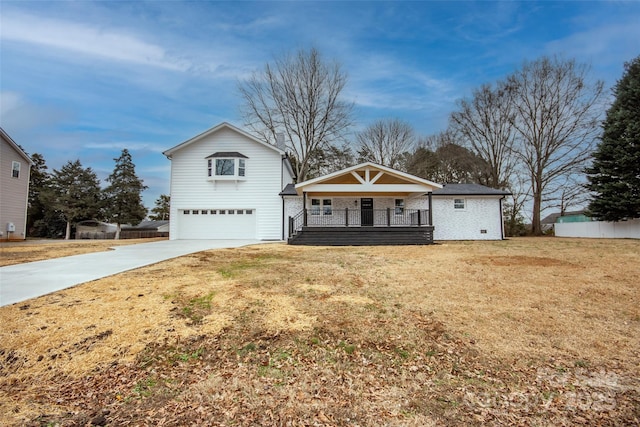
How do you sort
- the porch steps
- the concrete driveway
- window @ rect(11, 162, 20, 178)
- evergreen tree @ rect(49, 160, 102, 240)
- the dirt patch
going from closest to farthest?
the concrete driveway < the dirt patch < the porch steps < window @ rect(11, 162, 20, 178) < evergreen tree @ rect(49, 160, 102, 240)

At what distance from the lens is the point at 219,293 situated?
5.78 meters

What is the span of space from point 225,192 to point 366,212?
8761 millimetres

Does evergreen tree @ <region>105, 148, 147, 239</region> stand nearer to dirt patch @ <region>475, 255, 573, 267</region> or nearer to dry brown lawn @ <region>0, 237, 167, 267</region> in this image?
dry brown lawn @ <region>0, 237, 167, 267</region>

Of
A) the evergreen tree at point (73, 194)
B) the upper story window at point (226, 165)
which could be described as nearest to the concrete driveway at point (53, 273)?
the upper story window at point (226, 165)

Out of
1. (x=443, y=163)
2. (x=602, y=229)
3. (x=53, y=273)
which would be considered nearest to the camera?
(x=53, y=273)

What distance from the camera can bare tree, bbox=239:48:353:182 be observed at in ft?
88.8

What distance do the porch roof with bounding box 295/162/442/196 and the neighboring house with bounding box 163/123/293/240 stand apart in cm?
314

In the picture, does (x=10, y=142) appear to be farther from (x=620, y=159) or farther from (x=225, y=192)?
(x=620, y=159)

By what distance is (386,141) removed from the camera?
105 feet

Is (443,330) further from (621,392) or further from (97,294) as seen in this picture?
(97,294)

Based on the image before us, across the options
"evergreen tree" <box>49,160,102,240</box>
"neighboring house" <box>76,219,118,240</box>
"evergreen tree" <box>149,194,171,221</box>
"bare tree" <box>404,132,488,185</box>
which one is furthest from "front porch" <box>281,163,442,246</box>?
"evergreen tree" <box>149,194,171,221</box>

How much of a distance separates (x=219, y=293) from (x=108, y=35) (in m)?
11.8

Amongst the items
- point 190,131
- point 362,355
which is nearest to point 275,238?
point 190,131

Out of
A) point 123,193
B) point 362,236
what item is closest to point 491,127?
point 362,236
